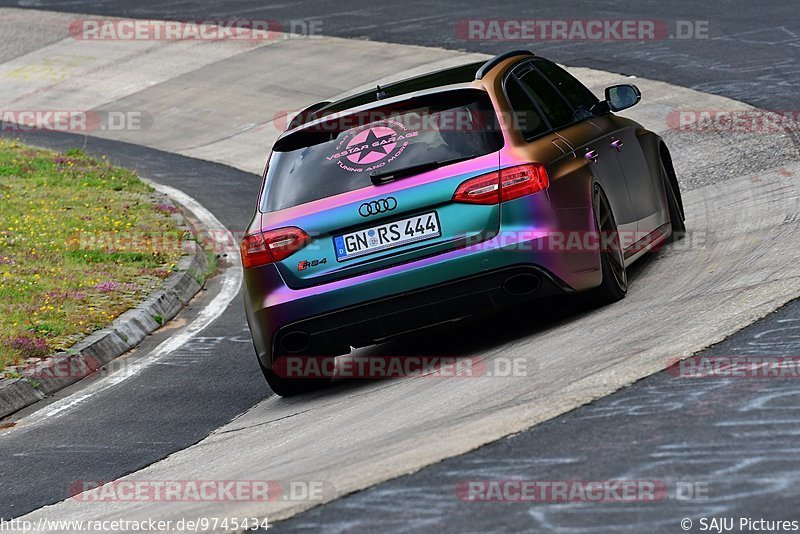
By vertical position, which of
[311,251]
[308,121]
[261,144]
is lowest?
[261,144]

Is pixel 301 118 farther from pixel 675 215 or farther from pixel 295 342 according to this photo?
pixel 675 215

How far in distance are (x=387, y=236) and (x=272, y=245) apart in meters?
0.66

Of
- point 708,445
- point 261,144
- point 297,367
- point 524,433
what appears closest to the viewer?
point 708,445

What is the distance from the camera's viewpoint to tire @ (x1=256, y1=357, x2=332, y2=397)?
8059 millimetres

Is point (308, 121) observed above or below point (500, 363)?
above

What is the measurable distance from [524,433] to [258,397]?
10.6ft

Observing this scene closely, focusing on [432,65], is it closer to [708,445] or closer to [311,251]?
[311,251]

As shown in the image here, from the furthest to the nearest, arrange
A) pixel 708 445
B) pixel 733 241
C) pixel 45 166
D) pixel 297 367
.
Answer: pixel 45 166, pixel 733 241, pixel 297 367, pixel 708 445

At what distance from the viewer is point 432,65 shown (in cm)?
2139

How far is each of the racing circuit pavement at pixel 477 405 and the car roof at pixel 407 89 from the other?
1499mm

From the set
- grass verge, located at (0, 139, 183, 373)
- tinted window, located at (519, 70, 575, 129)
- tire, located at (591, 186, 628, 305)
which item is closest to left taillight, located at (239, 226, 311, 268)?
tire, located at (591, 186, 628, 305)

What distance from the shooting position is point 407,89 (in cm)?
805

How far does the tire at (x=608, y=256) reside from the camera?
7898 millimetres

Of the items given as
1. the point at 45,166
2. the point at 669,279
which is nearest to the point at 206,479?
the point at 669,279
